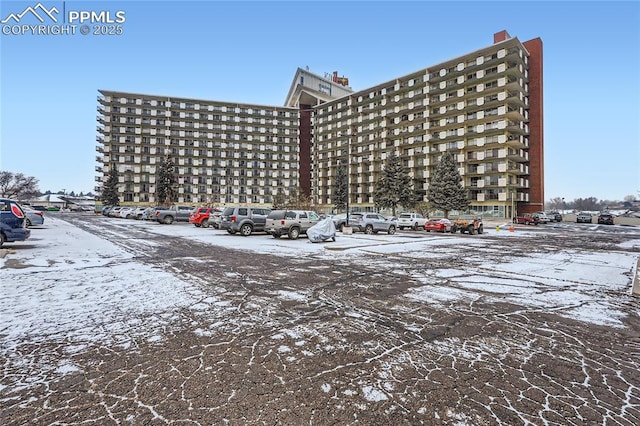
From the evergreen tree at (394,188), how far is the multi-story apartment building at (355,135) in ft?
29.5

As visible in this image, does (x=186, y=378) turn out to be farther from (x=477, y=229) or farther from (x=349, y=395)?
(x=477, y=229)

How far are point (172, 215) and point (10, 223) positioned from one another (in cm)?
2235

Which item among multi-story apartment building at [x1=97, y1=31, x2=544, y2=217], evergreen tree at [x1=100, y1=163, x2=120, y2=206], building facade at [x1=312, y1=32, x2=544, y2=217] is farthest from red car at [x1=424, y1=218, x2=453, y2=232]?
evergreen tree at [x1=100, y1=163, x2=120, y2=206]

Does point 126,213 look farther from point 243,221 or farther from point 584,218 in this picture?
point 584,218

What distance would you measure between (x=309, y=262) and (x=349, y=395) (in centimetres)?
756

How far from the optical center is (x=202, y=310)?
16.7 feet

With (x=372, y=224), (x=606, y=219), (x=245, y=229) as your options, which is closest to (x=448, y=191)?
(x=606, y=219)

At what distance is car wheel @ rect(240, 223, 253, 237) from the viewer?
2080 cm

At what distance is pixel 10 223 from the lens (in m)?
11.7

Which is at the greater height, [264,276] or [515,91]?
[515,91]

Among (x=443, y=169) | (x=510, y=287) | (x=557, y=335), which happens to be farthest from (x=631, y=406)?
(x=443, y=169)

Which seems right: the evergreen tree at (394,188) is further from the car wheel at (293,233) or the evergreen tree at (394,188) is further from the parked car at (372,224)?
the car wheel at (293,233)

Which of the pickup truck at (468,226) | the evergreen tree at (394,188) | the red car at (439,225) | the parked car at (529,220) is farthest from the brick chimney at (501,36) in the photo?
the red car at (439,225)

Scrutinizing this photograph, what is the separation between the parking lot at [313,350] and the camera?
101 inches
